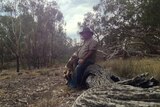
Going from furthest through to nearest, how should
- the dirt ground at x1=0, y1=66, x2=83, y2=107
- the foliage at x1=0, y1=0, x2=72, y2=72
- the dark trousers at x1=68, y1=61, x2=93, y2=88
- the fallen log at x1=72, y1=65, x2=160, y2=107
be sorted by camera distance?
the foliage at x1=0, y1=0, x2=72, y2=72, the dark trousers at x1=68, y1=61, x2=93, y2=88, the dirt ground at x1=0, y1=66, x2=83, y2=107, the fallen log at x1=72, y1=65, x2=160, y2=107

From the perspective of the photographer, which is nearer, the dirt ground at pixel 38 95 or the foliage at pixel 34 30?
the dirt ground at pixel 38 95

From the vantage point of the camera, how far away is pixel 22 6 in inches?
1244

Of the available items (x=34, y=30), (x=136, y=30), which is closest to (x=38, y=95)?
(x=136, y=30)

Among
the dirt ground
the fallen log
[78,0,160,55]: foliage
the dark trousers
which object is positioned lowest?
the dirt ground

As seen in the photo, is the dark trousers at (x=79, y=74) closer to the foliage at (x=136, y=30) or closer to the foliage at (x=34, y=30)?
the foliage at (x=136, y=30)

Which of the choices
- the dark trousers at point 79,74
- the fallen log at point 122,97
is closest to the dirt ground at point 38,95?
the dark trousers at point 79,74

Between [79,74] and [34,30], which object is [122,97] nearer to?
[79,74]

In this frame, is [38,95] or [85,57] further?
[85,57]

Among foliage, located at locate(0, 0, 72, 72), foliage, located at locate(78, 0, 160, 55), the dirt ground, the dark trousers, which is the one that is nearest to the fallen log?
the dirt ground

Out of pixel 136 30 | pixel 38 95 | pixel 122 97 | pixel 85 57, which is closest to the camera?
pixel 122 97

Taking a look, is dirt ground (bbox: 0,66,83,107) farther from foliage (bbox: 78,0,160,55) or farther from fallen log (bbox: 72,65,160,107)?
foliage (bbox: 78,0,160,55)

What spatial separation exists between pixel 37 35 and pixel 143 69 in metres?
22.8

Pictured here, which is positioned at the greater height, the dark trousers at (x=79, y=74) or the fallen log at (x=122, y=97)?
the dark trousers at (x=79, y=74)

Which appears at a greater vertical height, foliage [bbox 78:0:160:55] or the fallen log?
foliage [bbox 78:0:160:55]
